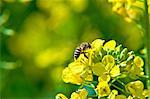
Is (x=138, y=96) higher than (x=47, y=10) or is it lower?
lower

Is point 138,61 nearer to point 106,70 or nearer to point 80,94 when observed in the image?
point 106,70

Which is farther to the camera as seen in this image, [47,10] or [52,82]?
[47,10]

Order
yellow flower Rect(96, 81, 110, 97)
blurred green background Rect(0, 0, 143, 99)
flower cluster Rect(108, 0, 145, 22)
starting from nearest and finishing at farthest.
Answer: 1. yellow flower Rect(96, 81, 110, 97)
2. flower cluster Rect(108, 0, 145, 22)
3. blurred green background Rect(0, 0, 143, 99)

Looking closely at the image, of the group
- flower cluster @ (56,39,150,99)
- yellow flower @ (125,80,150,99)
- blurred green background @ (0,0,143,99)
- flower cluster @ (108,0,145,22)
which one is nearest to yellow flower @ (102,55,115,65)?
flower cluster @ (56,39,150,99)

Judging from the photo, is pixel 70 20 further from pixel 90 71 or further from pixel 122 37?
pixel 90 71

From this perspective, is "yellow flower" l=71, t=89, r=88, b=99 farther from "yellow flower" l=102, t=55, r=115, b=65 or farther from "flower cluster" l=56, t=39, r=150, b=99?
"yellow flower" l=102, t=55, r=115, b=65

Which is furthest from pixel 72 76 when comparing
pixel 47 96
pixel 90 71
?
pixel 47 96
